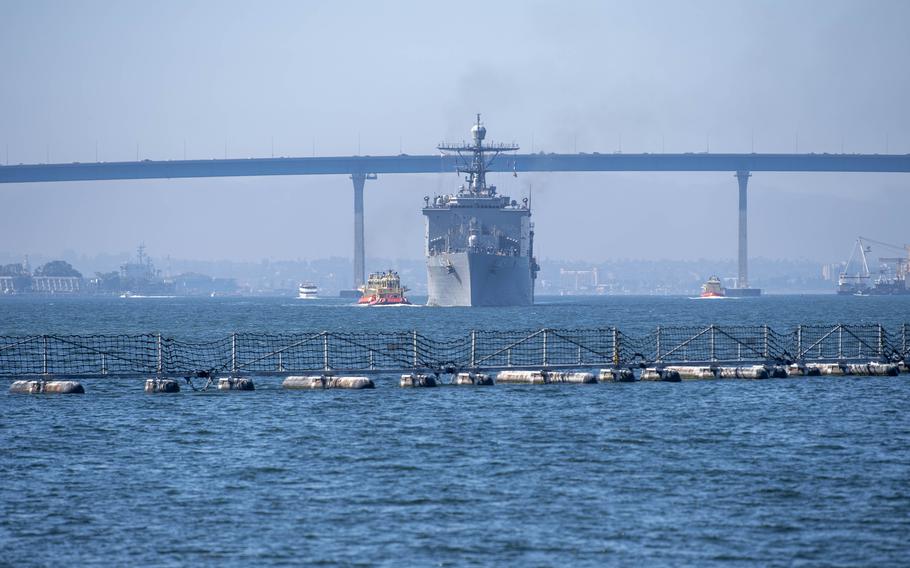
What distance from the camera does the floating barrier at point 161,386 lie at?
43.8 meters

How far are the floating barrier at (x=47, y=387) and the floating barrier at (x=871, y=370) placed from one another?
26194 millimetres

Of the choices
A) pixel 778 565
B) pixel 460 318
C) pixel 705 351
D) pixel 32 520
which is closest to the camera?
pixel 778 565

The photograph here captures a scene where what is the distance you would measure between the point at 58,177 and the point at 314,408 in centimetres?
15848

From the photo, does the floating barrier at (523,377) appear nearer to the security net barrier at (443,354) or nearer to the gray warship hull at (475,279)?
the security net barrier at (443,354)

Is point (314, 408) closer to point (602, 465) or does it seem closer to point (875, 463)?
point (602, 465)

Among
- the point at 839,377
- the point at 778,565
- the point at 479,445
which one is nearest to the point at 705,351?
the point at 839,377

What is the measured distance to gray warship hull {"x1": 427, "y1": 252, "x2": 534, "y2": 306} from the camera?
125m

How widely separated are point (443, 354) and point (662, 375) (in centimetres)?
1503

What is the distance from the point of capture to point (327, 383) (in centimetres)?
4428

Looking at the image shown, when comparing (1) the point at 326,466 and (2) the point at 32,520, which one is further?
(1) the point at 326,466

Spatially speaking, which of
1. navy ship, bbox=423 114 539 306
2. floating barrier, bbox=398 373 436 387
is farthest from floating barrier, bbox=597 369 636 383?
navy ship, bbox=423 114 539 306

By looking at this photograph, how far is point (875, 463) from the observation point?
2981 centimetres

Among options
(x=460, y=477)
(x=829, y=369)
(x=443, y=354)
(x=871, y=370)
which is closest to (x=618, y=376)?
(x=829, y=369)

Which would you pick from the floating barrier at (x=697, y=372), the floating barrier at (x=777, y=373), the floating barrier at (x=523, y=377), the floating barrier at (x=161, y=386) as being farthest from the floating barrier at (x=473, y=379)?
the floating barrier at (x=777, y=373)
